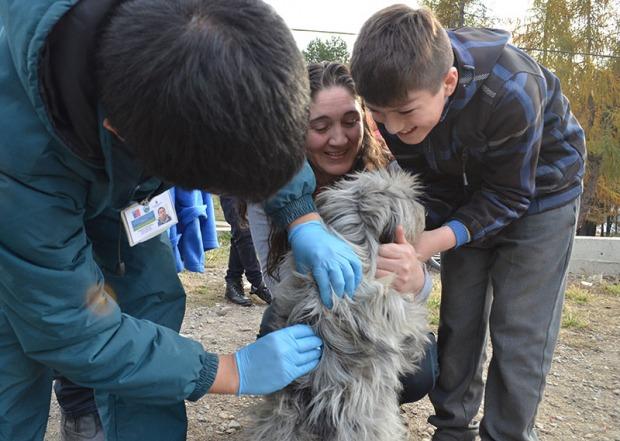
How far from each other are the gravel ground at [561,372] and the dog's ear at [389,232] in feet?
2.36

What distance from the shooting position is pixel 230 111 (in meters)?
1.13

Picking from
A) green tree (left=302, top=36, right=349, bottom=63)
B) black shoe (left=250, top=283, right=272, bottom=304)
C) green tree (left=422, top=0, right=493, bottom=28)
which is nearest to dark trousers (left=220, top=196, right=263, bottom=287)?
black shoe (left=250, top=283, right=272, bottom=304)

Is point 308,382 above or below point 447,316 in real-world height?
above

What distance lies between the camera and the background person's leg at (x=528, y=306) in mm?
2330

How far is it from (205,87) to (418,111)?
1.11m

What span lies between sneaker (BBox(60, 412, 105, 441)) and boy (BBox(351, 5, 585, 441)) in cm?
150

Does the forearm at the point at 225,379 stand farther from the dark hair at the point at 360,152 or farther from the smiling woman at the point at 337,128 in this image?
the smiling woman at the point at 337,128

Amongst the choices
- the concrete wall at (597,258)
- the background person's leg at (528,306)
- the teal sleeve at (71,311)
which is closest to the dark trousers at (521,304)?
the background person's leg at (528,306)

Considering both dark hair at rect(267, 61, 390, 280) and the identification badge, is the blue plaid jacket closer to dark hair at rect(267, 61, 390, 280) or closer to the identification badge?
dark hair at rect(267, 61, 390, 280)

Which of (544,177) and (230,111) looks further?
(544,177)

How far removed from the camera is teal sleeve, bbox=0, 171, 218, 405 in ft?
4.62

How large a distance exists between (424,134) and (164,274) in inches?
43.7

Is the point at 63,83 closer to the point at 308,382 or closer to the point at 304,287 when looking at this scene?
the point at 304,287

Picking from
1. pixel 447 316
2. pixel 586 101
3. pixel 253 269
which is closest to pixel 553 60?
pixel 586 101
